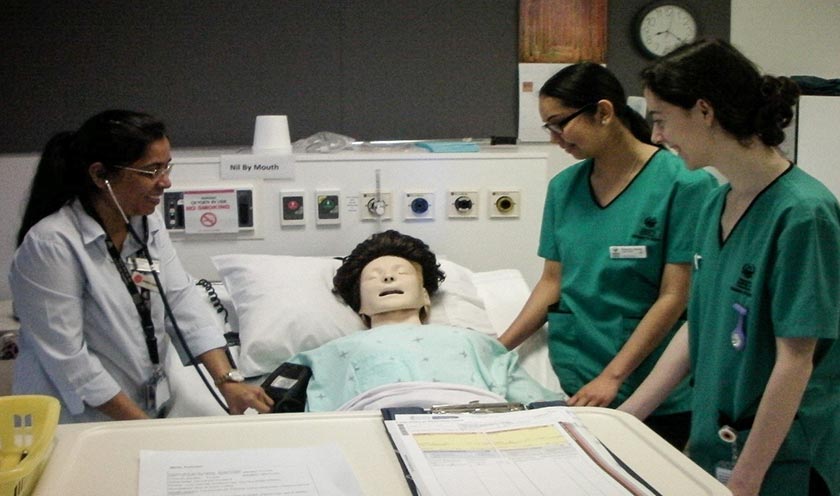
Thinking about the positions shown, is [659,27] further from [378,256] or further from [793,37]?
[378,256]

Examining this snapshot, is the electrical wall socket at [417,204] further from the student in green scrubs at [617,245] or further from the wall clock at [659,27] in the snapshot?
the wall clock at [659,27]

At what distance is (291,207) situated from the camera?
2.64 m

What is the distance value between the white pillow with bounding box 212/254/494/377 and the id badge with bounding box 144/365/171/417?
0.27m

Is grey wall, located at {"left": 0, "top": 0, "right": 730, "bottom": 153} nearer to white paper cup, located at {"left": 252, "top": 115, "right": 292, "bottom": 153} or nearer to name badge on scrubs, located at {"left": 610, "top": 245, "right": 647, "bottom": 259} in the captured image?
white paper cup, located at {"left": 252, "top": 115, "right": 292, "bottom": 153}

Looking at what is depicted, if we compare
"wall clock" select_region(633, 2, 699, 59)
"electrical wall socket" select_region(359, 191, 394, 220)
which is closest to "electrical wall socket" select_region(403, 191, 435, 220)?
"electrical wall socket" select_region(359, 191, 394, 220)

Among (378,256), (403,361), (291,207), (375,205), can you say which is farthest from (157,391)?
(375,205)

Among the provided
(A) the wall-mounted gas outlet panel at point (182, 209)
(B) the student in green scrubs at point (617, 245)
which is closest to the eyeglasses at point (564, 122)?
(B) the student in green scrubs at point (617, 245)

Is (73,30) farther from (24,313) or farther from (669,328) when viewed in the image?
(669,328)

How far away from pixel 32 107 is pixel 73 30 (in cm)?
30

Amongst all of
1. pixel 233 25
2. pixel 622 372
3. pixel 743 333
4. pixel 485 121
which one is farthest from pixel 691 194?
pixel 233 25

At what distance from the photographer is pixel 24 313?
67.0 inches

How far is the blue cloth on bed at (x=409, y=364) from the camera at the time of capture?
1.83 metres

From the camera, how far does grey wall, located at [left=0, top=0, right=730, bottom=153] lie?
2756mm

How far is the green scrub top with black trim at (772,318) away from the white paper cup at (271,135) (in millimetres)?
1523
